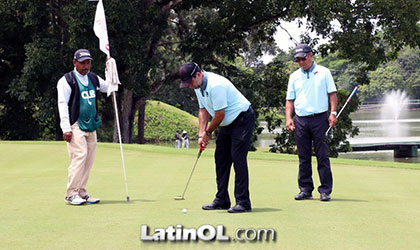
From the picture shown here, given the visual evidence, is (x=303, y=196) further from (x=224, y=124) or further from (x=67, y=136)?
(x=67, y=136)

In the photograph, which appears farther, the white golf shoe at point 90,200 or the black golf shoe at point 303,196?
the black golf shoe at point 303,196

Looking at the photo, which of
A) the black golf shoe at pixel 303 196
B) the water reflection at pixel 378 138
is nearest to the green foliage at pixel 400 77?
the water reflection at pixel 378 138

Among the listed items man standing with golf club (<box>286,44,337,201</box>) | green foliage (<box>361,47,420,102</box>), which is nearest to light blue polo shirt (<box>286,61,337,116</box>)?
man standing with golf club (<box>286,44,337,201</box>)

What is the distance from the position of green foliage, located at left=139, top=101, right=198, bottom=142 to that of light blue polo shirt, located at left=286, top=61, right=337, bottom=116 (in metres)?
45.0

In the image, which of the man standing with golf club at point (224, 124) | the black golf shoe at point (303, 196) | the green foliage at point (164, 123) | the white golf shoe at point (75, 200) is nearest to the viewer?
the man standing with golf club at point (224, 124)

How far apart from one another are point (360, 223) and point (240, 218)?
1139 mm

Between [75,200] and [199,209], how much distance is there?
60.6 inches

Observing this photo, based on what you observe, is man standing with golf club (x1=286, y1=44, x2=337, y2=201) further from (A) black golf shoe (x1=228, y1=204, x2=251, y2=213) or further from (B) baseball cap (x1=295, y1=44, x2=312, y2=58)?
(A) black golf shoe (x1=228, y1=204, x2=251, y2=213)

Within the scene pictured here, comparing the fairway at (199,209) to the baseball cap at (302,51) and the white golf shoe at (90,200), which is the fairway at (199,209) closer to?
the white golf shoe at (90,200)

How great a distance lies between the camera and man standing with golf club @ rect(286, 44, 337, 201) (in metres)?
7.85

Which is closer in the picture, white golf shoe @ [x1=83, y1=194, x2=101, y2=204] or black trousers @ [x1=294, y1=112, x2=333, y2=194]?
white golf shoe @ [x1=83, y1=194, x2=101, y2=204]

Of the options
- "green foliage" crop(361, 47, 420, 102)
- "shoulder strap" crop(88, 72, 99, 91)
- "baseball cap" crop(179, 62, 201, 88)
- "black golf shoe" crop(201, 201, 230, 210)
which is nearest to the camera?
"baseball cap" crop(179, 62, 201, 88)

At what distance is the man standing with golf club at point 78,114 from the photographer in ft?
24.7

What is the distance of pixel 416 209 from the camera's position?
Result: 6.73m
